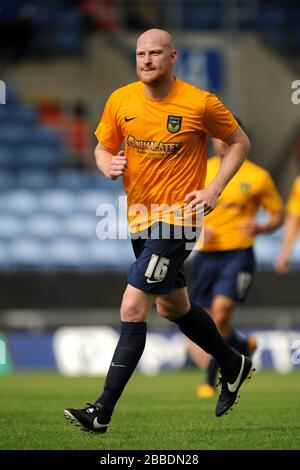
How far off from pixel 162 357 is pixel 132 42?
7.31 meters

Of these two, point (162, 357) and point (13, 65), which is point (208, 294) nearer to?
point (162, 357)

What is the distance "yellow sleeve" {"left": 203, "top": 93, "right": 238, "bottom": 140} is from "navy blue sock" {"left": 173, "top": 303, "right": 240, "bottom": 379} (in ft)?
3.94

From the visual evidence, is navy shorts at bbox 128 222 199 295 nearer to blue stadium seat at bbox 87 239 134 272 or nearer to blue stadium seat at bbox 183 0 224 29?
blue stadium seat at bbox 87 239 134 272

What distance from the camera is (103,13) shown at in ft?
70.4

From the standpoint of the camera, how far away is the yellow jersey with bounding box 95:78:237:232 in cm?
714

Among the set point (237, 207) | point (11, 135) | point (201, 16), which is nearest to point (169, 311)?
point (237, 207)

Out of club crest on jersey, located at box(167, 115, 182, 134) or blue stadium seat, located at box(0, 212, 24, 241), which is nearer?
club crest on jersey, located at box(167, 115, 182, 134)

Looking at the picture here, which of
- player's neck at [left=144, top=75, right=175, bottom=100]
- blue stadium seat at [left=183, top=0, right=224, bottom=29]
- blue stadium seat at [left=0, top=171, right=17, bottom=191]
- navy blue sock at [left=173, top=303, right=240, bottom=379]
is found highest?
player's neck at [left=144, top=75, right=175, bottom=100]

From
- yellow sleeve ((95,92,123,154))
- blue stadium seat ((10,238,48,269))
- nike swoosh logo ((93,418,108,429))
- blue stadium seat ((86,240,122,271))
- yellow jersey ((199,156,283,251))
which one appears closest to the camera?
nike swoosh logo ((93,418,108,429))

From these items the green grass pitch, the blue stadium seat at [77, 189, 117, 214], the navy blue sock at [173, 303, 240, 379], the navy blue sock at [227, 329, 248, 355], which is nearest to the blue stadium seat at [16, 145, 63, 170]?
the blue stadium seat at [77, 189, 117, 214]

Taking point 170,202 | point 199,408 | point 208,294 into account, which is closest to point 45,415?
point 199,408

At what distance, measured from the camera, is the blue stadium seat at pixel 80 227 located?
60.2ft

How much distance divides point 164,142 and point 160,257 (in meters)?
0.73

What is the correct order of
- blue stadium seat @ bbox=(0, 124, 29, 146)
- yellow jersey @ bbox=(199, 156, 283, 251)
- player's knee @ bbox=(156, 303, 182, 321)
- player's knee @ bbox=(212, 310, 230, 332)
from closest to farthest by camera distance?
player's knee @ bbox=(156, 303, 182, 321), player's knee @ bbox=(212, 310, 230, 332), yellow jersey @ bbox=(199, 156, 283, 251), blue stadium seat @ bbox=(0, 124, 29, 146)
